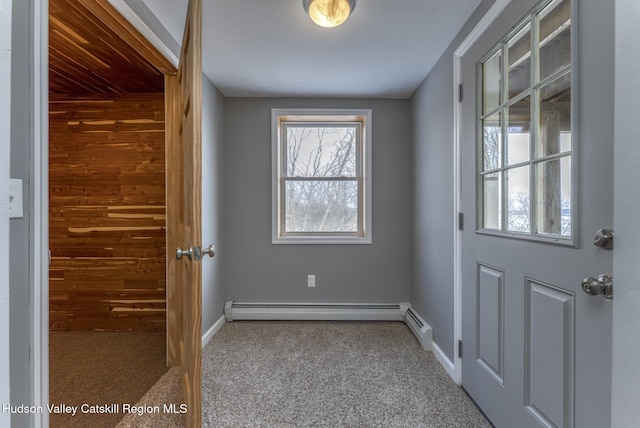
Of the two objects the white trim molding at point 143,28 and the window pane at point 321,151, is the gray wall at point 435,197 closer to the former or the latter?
the window pane at point 321,151

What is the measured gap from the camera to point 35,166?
1032 mm

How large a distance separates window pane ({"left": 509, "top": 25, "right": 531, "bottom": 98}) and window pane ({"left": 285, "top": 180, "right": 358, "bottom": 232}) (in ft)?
6.01

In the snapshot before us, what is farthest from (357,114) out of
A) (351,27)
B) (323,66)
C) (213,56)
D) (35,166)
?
(35,166)

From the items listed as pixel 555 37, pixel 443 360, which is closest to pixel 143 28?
pixel 555 37

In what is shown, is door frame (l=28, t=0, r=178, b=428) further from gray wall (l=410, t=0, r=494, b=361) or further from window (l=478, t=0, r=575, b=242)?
gray wall (l=410, t=0, r=494, b=361)

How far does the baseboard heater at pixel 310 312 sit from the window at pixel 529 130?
161 centimetres

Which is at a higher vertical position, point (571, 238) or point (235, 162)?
point (235, 162)

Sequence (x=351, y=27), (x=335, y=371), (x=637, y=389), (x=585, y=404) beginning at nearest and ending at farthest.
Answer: (x=637, y=389) < (x=585, y=404) < (x=351, y=27) < (x=335, y=371)

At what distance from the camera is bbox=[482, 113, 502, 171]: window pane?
4.91 ft

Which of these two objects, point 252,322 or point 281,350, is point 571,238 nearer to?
point 281,350

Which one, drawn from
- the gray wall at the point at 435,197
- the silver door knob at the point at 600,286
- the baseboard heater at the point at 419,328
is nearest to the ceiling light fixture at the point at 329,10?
the gray wall at the point at 435,197

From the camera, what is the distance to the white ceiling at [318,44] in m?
1.69

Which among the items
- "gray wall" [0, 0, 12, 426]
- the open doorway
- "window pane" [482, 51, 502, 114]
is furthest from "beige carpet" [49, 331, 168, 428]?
"window pane" [482, 51, 502, 114]

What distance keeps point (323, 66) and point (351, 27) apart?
523 millimetres
